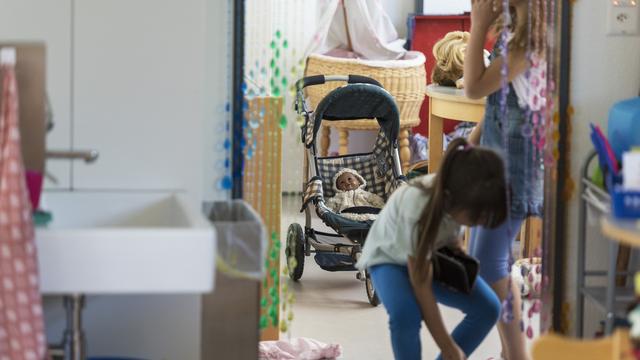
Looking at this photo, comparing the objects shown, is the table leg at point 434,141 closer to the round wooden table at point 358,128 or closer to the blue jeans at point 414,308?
the round wooden table at point 358,128

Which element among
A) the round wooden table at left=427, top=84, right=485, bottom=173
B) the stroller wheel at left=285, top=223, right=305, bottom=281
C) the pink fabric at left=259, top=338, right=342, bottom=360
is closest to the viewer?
the pink fabric at left=259, top=338, right=342, bottom=360

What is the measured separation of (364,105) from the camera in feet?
14.8

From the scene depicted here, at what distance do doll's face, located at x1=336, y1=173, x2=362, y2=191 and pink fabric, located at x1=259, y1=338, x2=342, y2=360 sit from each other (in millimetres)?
968

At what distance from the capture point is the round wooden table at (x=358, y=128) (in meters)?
5.82

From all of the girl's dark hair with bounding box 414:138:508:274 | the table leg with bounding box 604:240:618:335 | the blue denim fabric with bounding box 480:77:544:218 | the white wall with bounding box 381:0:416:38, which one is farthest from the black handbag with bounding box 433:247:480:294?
the white wall with bounding box 381:0:416:38

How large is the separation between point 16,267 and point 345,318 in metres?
2.16

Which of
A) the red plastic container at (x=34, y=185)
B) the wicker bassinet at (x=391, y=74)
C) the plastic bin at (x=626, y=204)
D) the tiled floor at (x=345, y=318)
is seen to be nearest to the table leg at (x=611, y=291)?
the plastic bin at (x=626, y=204)

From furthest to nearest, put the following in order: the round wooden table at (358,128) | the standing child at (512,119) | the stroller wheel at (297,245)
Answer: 1. the round wooden table at (358,128)
2. the stroller wheel at (297,245)
3. the standing child at (512,119)

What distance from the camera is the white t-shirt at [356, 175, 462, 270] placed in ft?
9.39

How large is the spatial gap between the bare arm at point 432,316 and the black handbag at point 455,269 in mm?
61

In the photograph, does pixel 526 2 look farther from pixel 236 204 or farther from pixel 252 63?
pixel 236 204

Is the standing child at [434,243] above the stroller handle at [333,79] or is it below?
below

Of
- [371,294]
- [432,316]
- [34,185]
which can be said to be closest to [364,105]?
[371,294]

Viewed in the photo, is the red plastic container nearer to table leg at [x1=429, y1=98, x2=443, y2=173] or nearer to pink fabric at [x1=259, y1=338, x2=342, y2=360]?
pink fabric at [x1=259, y1=338, x2=342, y2=360]
